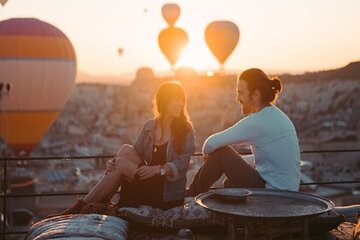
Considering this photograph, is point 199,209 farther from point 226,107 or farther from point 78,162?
point 226,107

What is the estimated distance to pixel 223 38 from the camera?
25.3m

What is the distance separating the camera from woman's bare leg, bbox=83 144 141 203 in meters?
3.44

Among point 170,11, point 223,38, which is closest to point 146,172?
point 223,38

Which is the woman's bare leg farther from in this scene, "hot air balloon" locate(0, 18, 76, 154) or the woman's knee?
"hot air balloon" locate(0, 18, 76, 154)

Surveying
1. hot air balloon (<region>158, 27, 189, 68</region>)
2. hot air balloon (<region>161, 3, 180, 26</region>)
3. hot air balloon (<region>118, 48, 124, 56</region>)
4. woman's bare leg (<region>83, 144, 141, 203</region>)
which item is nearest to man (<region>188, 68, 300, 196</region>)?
woman's bare leg (<region>83, 144, 141, 203</region>)

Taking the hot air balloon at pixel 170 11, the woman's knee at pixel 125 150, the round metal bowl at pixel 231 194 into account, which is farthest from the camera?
the hot air balloon at pixel 170 11

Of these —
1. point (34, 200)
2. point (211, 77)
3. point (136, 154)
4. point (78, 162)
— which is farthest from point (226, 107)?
point (136, 154)

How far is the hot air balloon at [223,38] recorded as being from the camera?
25.2m

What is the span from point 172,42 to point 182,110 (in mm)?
27090

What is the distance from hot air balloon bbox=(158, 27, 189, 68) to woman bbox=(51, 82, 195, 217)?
26.4 m

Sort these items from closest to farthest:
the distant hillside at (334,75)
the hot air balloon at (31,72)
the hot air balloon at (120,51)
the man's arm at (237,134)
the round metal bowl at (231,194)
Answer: the round metal bowl at (231,194), the man's arm at (237,134), the hot air balloon at (31,72), the distant hillside at (334,75), the hot air balloon at (120,51)

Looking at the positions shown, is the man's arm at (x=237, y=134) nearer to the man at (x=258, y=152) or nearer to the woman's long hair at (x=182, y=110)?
the man at (x=258, y=152)

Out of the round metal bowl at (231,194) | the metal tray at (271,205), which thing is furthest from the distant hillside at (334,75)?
the round metal bowl at (231,194)

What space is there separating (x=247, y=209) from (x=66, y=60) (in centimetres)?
1295
